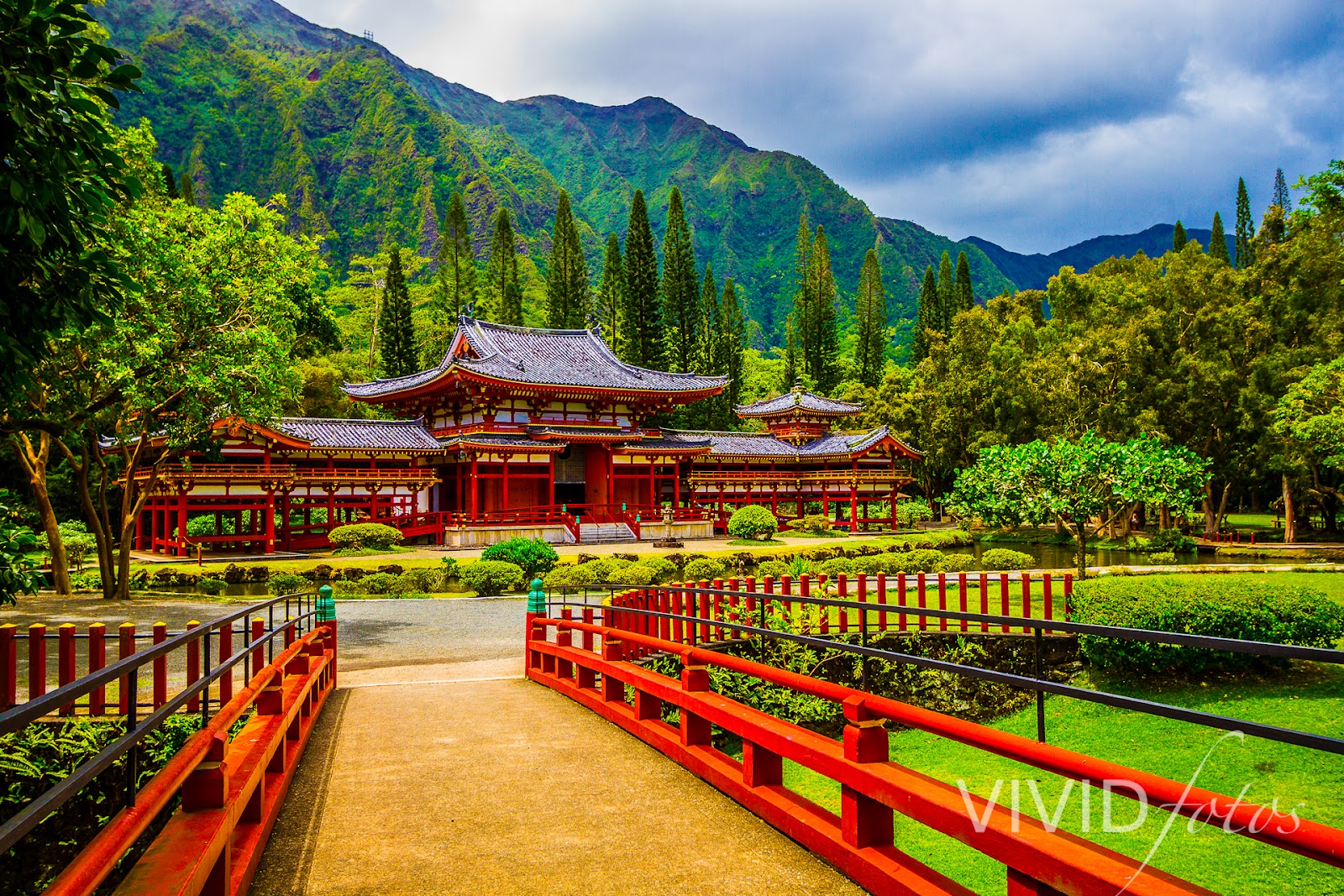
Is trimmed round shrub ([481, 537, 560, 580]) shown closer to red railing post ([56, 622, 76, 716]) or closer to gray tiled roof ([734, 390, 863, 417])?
red railing post ([56, 622, 76, 716])

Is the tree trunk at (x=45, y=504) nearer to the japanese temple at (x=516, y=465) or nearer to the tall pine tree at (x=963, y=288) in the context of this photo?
the japanese temple at (x=516, y=465)

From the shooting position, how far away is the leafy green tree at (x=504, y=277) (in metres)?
60.7

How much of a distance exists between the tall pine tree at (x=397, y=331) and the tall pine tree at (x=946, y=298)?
41753mm

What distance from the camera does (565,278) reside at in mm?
60500

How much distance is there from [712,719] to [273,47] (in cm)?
18068

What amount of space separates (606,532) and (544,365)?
375 inches

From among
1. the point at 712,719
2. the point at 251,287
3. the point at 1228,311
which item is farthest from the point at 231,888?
the point at 1228,311

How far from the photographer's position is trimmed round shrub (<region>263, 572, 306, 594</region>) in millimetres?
20906

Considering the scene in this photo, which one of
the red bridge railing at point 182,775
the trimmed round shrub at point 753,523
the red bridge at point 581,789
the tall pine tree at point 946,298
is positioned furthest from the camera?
the tall pine tree at point 946,298

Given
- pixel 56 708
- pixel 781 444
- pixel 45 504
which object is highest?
pixel 781 444

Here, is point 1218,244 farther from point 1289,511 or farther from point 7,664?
point 7,664

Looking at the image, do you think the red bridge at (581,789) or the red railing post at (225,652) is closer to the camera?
the red bridge at (581,789)

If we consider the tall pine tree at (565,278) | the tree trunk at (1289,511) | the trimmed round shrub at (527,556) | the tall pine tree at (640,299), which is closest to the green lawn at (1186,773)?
the trimmed round shrub at (527,556)

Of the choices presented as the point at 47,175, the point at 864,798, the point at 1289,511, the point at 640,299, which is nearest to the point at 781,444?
the point at 640,299
